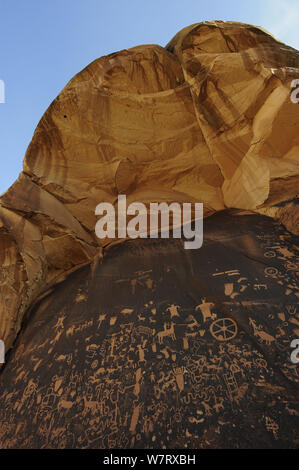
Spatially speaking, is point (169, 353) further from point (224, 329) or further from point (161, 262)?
point (161, 262)

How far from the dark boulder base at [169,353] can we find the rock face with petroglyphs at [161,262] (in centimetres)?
2

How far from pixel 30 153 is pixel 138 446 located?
6025mm

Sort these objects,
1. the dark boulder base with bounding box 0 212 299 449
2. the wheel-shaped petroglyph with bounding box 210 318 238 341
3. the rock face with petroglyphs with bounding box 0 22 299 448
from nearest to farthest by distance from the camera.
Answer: the dark boulder base with bounding box 0 212 299 449 → the rock face with petroglyphs with bounding box 0 22 299 448 → the wheel-shaped petroglyph with bounding box 210 318 238 341

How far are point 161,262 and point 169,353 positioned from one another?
72.6 inches

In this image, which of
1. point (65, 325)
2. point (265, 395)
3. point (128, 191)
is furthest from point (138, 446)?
point (128, 191)

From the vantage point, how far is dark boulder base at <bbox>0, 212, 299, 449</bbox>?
3.11 metres

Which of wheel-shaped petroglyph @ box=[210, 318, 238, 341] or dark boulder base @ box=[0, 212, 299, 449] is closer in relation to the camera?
dark boulder base @ box=[0, 212, 299, 449]

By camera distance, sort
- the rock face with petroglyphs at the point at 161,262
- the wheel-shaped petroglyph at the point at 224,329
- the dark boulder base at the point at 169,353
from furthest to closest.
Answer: the wheel-shaped petroglyph at the point at 224,329
the rock face with petroglyphs at the point at 161,262
the dark boulder base at the point at 169,353

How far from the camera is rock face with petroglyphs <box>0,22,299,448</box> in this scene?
3.35m

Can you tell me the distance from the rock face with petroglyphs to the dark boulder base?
0.02 metres

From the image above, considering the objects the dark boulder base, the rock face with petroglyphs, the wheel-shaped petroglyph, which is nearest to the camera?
the dark boulder base

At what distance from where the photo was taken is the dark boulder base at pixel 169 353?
311cm

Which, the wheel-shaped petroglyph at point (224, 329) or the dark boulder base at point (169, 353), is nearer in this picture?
the dark boulder base at point (169, 353)

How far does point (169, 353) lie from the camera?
3875 millimetres
